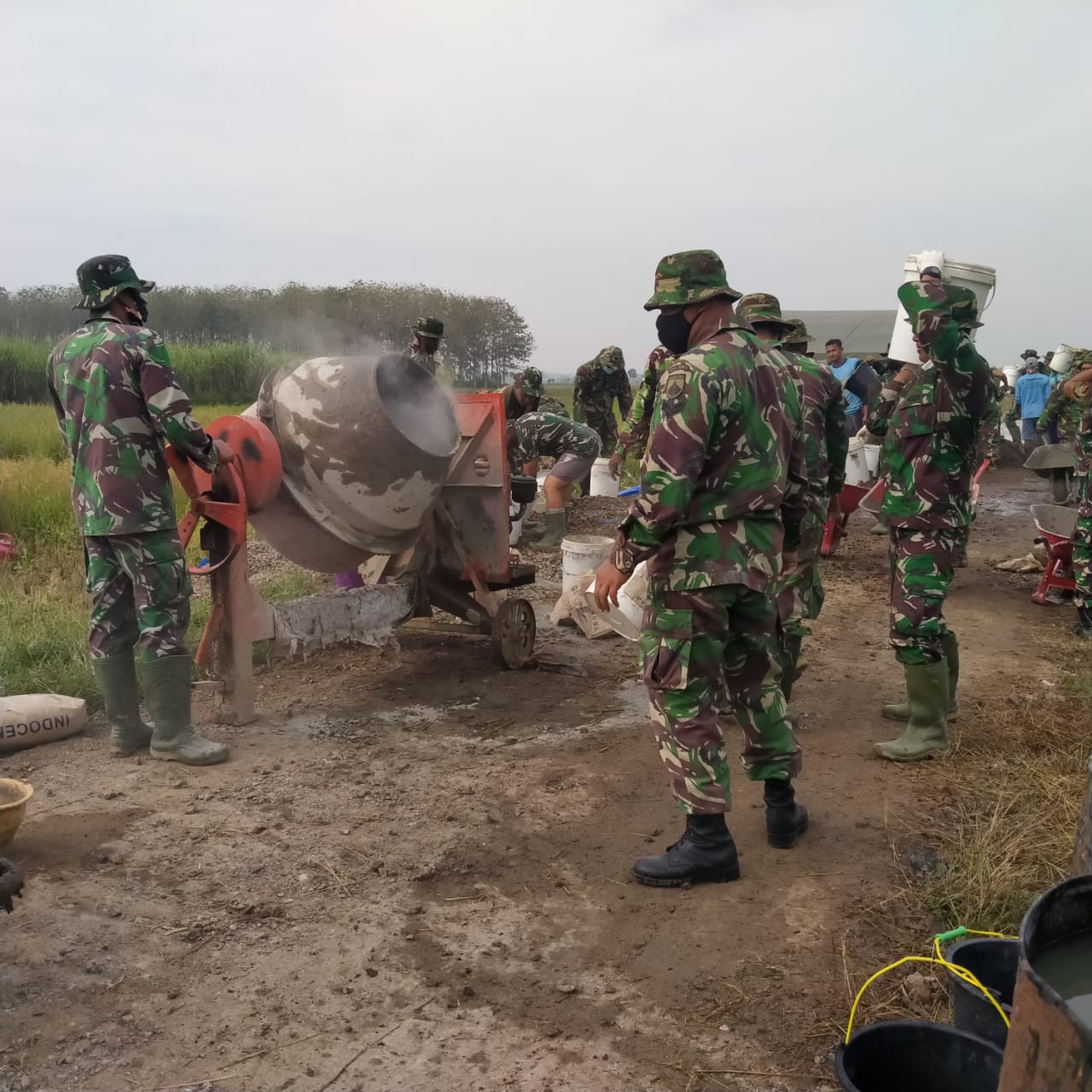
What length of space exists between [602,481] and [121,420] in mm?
7381

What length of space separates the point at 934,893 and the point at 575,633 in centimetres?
368

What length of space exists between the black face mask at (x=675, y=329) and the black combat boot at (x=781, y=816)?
1.56 m

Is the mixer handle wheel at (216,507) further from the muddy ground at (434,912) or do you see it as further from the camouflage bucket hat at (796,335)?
the camouflage bucket hat at (796,335)

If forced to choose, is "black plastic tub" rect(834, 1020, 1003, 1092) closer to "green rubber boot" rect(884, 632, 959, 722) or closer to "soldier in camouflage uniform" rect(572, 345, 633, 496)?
"green rubber boot" rect(884, 632, 959, 722)

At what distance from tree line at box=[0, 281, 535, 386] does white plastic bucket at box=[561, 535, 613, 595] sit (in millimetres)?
1365

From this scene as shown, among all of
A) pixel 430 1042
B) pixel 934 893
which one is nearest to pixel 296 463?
pixel 430 1042

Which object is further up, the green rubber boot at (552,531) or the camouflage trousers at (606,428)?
the camouflage trousers at (606,428)

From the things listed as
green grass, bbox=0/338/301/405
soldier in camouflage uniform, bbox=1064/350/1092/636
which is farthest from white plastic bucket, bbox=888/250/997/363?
green grass, bbox=0/338/301/405

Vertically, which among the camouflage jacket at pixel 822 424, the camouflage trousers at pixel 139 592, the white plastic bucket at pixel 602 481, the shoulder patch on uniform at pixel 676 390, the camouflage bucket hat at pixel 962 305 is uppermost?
the camouflage bucket hat at pixel 962 305

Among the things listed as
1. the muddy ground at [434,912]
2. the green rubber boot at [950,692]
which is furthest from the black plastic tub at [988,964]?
the green rubber boot at [950,692]

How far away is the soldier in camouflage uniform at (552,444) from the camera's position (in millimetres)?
8375

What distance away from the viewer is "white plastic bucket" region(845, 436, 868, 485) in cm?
1016

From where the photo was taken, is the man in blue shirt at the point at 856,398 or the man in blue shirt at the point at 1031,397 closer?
the man in blue shirt at the point at 856,398

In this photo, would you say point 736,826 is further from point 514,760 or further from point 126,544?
point 126,544
